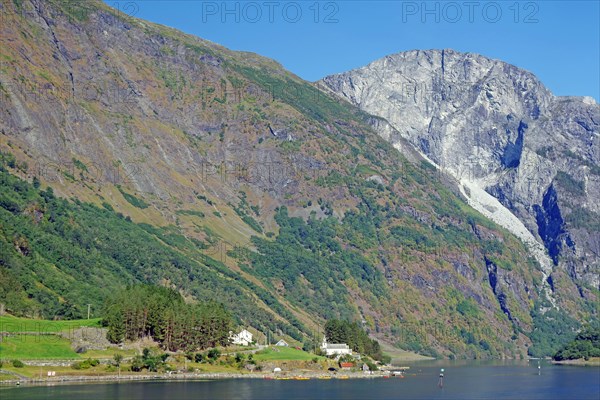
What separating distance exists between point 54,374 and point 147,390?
80.1ft

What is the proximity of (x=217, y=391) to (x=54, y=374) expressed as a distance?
33.8 metres

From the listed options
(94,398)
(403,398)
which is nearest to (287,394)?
(403,398)

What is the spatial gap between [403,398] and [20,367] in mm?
75028

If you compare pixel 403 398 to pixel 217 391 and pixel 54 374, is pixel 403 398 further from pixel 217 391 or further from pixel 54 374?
pixel 54 374

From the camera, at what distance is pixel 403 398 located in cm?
19862

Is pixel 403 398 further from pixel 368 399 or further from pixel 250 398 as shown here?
pixel 250 398

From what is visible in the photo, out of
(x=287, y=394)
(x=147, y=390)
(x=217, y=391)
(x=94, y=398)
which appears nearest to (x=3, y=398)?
(x=94, y=398)

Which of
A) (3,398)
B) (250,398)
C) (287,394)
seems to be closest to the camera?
(3,398)

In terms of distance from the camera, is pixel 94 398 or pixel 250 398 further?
pixel 250 398

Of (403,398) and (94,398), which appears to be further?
(403,398)

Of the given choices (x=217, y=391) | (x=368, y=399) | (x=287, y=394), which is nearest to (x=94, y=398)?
(x=217, y=391)

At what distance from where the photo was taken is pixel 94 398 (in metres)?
167

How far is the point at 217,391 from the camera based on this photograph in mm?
187375

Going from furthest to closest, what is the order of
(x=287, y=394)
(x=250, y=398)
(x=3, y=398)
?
(x=287, y=394)
(x=250, y=398)
(x=3, y=398)
